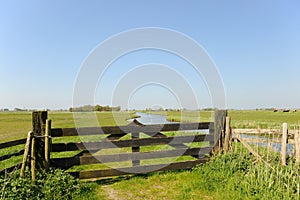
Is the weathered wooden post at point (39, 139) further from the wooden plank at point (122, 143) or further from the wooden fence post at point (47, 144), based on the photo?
the wooden plank at point (122, 143)

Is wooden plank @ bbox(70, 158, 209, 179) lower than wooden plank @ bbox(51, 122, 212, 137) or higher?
lower

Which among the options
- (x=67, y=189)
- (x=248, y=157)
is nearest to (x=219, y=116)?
(x=248, y=157)

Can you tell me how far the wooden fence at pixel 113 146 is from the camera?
5.96 m

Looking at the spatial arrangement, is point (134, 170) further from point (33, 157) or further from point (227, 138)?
point (227, 138)

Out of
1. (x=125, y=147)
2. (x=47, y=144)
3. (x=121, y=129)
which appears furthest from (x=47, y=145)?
(x=125, y=147)

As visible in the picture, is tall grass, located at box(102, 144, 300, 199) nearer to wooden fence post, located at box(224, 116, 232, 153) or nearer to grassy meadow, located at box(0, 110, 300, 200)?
grassy meadow, located at box(0, 110, 300, 200)

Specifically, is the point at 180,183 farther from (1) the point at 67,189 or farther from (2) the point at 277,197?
(1) the point at 67,189

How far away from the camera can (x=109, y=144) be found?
6.78 m

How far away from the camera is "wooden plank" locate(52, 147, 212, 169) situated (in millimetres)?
6387

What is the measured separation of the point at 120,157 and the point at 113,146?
460 millimetres

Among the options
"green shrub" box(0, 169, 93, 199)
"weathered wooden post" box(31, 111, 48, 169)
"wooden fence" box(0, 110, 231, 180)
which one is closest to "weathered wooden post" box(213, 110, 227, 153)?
"wooden fence" box(0, 110, 231, 180)

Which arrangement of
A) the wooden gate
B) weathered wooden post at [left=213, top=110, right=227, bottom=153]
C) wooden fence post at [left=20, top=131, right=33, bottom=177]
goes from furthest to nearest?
weathered wooden post at [left=213, top=110, right=227, bottom=153] < the wooden gate < wooden fence post at [left=20, top=131, right=33, bottom=177]

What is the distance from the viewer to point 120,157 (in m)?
6.89

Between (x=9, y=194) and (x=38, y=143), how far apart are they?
5.56 feet
